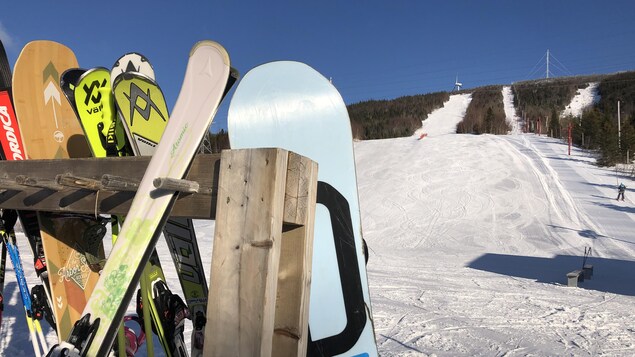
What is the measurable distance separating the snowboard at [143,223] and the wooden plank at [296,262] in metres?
0.33

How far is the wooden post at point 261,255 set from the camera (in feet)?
3.50

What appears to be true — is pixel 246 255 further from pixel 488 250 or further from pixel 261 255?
pixel 488 250

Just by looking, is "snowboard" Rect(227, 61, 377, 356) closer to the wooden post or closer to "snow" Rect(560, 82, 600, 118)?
the wooden post

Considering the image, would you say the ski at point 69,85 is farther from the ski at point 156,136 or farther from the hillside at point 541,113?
the hillside at point 541,113

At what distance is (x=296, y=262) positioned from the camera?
1.18 metres

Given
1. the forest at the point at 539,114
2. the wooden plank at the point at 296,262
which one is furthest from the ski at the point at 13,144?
the forest at the point at 539,114

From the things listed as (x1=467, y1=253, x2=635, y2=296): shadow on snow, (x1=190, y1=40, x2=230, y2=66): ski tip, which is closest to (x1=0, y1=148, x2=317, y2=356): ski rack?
(x1=190, y1=40, x2=230, y2=66): ski tip

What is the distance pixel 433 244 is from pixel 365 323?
10041 mm

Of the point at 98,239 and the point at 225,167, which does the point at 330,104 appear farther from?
the point at 98,239

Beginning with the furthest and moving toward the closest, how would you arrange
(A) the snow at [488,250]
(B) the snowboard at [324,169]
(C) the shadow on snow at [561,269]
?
(C) the shadow on snow at [561,269], (A) the snow at [488,250], (B) the snowboard at [324,169]

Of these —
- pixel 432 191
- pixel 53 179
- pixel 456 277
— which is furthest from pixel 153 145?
pixel 432 191

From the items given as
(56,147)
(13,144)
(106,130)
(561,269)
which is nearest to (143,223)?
(106,130)

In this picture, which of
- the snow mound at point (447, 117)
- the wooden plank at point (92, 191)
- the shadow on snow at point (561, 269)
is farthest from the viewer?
the snow mound at point (447, 117)

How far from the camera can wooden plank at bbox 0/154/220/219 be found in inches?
49.2
